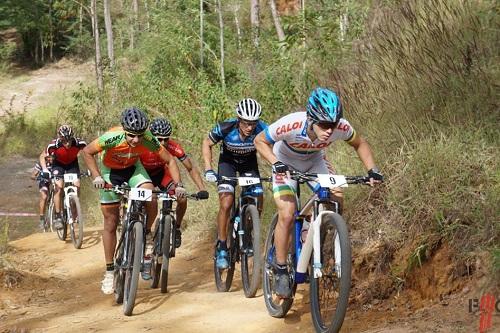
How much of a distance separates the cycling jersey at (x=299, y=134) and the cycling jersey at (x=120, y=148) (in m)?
1.73

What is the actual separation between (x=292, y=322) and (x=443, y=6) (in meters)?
4.40

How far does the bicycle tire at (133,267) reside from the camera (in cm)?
691

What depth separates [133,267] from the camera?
6.91 metres

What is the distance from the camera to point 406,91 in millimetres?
7980

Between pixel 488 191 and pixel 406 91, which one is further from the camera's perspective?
pixel 406 91

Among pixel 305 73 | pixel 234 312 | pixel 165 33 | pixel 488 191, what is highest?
pixel 165 33

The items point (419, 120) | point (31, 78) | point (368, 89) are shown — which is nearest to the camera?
point (419, 120)

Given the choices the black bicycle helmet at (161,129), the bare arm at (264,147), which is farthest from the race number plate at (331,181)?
the black bicycle helmet at (161,129)

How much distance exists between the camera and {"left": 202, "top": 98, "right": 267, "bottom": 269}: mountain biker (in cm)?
768

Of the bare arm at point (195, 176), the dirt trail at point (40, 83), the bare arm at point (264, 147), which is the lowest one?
Answer: the bare arm at point (195, 176)

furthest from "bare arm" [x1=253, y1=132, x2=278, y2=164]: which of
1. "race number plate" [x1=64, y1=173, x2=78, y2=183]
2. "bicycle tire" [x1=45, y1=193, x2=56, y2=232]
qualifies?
"bicycle tire" [x1=45, y1=193, x2=56, y2=232]

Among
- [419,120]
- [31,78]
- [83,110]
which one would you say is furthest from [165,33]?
[31,78]

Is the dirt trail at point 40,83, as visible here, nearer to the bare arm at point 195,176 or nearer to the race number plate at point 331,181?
the bare arm at point 195,176

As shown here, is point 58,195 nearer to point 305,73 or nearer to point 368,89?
point 305,73
